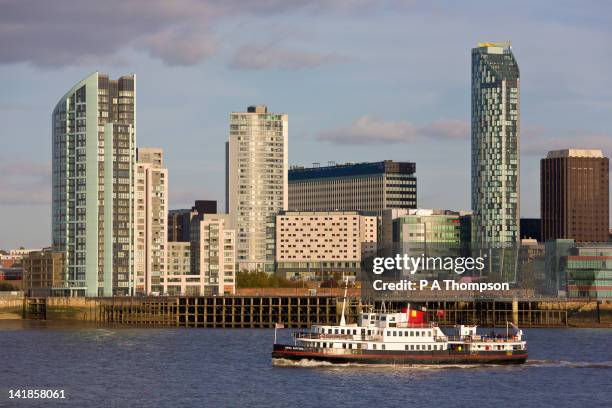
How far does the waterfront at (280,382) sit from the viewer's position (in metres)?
136

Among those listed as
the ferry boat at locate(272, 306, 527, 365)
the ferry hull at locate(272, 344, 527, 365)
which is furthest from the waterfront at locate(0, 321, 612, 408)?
the ferry boat at locate(272, 306, 527, 365)

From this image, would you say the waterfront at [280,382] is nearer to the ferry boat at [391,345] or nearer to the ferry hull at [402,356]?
the ferry hull at [402,356]

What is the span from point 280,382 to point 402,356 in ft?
56.6

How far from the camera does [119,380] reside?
→ 504 ft

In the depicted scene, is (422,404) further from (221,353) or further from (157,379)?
(221,353)

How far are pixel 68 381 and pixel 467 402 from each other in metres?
41.5

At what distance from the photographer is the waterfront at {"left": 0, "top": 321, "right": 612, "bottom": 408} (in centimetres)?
13638

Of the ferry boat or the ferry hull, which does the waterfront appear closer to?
the ferry hull

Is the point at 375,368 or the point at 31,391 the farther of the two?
the point at 375,368

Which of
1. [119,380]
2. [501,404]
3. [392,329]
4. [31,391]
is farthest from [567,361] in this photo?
[31,391]

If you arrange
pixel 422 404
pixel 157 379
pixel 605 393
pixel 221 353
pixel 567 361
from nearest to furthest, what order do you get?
pixel 422 404 → pixel 605 393 → pixel 157 379 → pixel 567 361 → pixel 221 353

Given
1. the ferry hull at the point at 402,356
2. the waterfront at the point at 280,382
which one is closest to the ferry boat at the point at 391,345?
the ferry hull at the point at 402,356

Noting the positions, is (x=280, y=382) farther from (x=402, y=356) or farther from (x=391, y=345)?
(x=402, y=356)

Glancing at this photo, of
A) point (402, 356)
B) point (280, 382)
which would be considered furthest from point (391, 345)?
point (280, 382)
